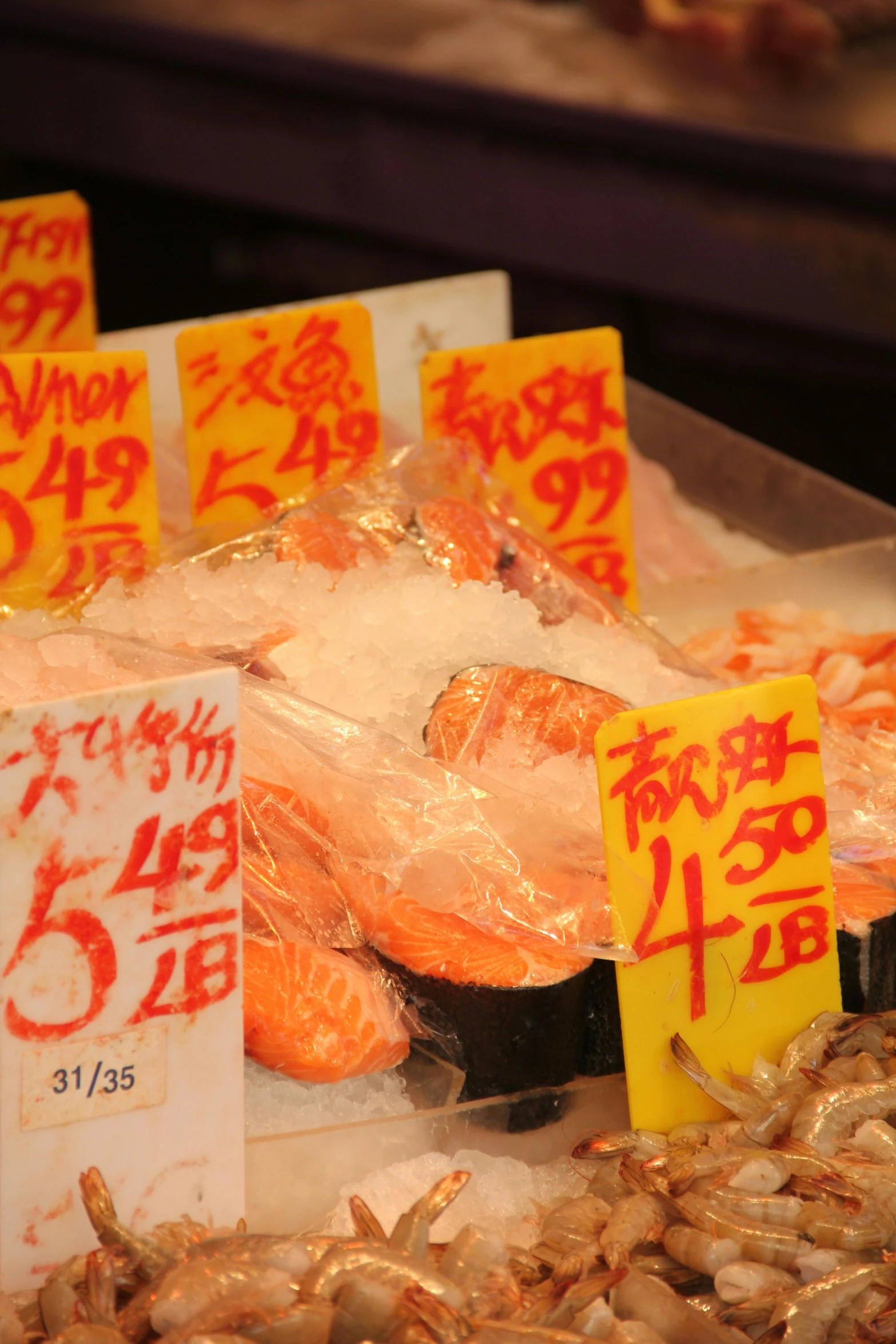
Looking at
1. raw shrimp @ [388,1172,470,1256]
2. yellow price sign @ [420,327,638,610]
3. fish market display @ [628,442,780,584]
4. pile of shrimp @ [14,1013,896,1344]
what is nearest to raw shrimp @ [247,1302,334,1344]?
pile of shrimp @ [14,1013,896,1344]

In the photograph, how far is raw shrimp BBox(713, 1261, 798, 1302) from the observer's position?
4.41ft

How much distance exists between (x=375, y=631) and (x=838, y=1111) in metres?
0.86

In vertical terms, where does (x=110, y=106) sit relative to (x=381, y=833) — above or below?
above

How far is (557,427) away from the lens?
2.74 metres

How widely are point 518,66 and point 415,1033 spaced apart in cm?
385

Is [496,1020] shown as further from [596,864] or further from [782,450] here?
[782,450]

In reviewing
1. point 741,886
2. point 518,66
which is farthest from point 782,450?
point 741,886

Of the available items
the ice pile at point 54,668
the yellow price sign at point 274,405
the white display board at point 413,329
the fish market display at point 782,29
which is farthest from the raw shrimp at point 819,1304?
the fish market display at point 782,29

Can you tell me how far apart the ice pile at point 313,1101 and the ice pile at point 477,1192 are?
2.5 inches

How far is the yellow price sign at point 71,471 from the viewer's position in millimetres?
2291

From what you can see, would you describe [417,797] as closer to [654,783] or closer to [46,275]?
[654,783]

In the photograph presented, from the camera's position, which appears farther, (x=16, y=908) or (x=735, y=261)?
(x=735, y=261)

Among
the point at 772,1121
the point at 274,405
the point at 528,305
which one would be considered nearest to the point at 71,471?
the point at 274,405

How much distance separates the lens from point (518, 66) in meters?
4.68
